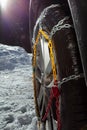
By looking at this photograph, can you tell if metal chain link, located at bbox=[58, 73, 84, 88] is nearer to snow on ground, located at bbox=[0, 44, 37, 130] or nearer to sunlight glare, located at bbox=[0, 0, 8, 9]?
sunlight glare, located at bbox=[0, 0, 8, 9]

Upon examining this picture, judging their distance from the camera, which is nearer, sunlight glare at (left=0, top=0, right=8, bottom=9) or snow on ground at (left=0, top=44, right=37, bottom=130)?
sunlight glare at (left=0, top=0, right=8, bottom=9)

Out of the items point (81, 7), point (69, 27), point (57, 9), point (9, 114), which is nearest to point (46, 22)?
point (57, 9)

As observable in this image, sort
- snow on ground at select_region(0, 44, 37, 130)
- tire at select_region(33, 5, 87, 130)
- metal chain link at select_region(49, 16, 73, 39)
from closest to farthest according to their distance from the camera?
tire at select_region(33, 5, 87, 130) → metal chain link at select_region(49, 16, 73, 39) → snow on ground at select_region(0, 44, 37, 130)

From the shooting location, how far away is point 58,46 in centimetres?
198

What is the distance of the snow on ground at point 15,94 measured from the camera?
5.09 metres

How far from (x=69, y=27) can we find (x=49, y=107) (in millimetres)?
526

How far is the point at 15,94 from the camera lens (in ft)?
23.6

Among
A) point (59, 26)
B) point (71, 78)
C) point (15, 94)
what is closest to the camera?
point (71, 78)

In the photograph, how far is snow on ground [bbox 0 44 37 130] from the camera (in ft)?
16.7

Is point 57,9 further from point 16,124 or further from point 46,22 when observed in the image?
point 16,124

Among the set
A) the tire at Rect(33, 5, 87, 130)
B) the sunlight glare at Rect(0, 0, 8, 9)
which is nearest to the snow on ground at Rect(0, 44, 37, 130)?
the sunlight glare at Rect(0, 0, 8, 9)

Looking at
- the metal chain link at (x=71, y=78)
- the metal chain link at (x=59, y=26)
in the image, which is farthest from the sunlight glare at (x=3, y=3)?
the metal chain link at (x=71, y=78)

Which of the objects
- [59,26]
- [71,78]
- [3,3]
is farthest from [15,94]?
[71,78]

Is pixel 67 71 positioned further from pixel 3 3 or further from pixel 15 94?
pixel 15 94
